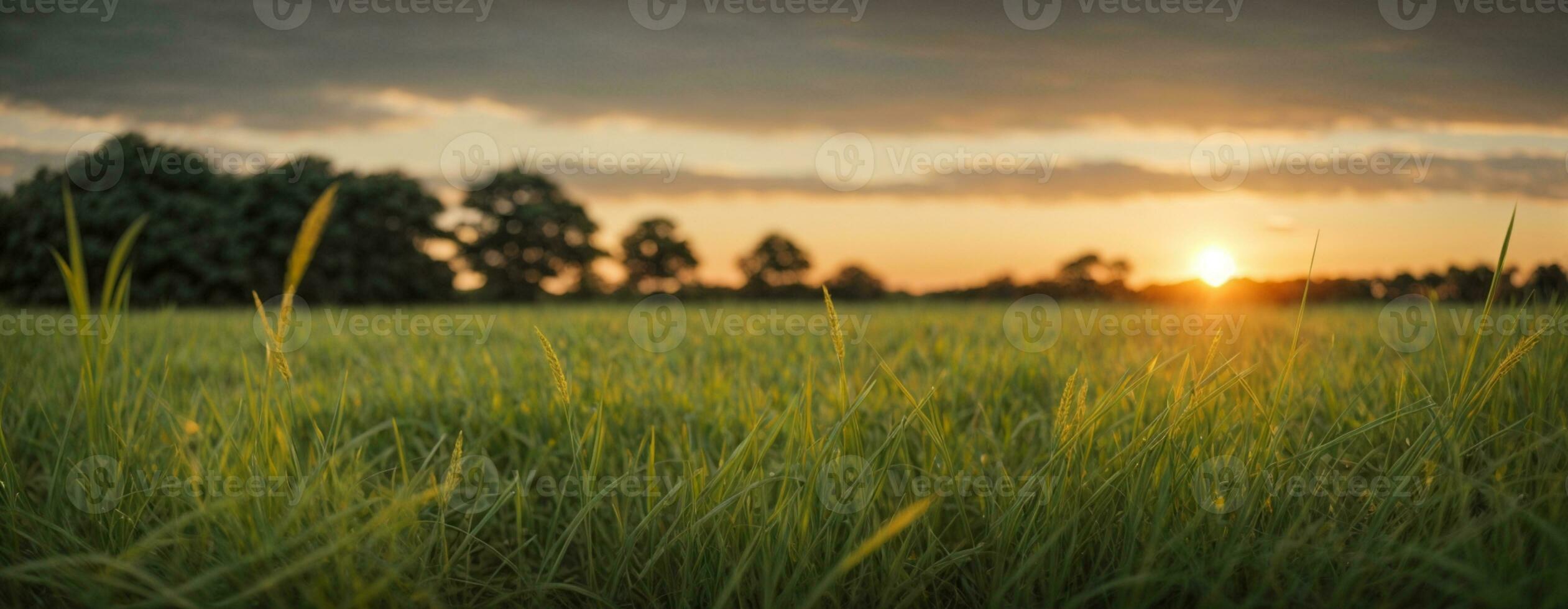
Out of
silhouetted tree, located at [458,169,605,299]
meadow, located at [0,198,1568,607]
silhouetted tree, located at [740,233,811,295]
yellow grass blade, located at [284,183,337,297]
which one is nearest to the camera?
yellow grass blade, located at [284,183,337,297]

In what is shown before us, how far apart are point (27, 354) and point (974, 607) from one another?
7.45 meters

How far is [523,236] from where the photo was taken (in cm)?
3650

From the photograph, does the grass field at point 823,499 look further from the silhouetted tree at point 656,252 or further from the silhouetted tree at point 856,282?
the silhouetted tree at point 656,252

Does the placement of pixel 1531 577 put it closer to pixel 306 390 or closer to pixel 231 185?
pixel 306 390

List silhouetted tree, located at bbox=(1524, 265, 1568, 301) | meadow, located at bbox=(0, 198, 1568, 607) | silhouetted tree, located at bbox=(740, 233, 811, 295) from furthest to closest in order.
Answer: silhouetted tree, located at bbox=(740, 233, 811, 295)
silhouetted tree, located at bbox=(1524, 265, 1568, 301)
meadow, located at bbox=(0, 198, 1568, 607)

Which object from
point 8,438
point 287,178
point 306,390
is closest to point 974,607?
point 306,390

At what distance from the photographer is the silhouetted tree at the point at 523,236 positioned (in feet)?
119

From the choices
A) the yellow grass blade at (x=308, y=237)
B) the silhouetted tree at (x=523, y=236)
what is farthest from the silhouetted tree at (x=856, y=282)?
the yellow grass blade at (x=308, y=237)

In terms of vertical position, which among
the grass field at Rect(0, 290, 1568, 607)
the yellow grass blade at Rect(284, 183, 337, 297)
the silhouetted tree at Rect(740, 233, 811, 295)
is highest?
the silhouetted tree at Rect(740, 233, 811, 295)

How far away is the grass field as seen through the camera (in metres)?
1.64

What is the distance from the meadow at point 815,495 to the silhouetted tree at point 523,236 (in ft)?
111

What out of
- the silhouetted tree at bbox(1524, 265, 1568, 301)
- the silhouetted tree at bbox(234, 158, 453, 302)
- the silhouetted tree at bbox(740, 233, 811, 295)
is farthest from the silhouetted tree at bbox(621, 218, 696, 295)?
the silhouetted tree at bbox(1524, 265, 1568, 301)

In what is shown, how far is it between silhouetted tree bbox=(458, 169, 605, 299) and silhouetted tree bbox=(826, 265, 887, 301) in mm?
14134

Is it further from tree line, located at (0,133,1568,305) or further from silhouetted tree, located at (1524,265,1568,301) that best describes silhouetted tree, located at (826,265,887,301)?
silhouetted tree, located at (1524,265,1568,301)
